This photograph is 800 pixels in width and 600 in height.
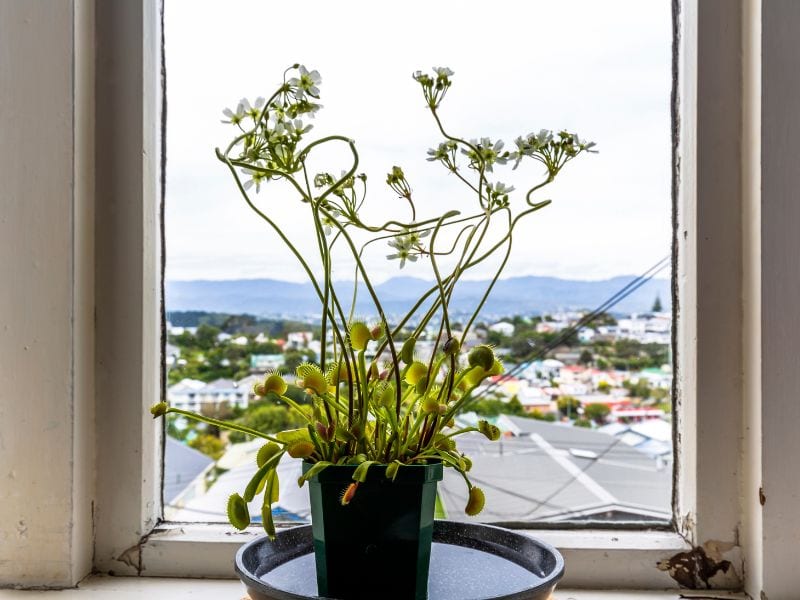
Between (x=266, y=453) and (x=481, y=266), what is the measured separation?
0.42 metres

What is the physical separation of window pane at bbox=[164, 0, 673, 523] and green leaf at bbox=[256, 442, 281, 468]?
0.29m

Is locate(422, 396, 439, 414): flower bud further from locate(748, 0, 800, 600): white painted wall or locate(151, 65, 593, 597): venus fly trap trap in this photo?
locate(748, 0, 800, 600): white painted wall

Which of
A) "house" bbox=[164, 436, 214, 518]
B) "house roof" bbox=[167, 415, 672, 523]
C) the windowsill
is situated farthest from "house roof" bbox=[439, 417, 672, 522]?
"house" bbox=[164, 436, 214, 518]

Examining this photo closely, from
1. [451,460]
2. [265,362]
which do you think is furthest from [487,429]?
[265,362]

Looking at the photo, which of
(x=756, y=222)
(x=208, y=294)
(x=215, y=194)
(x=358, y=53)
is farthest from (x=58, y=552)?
(x=756, y=222)

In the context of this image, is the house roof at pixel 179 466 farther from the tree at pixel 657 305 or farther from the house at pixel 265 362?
the tree at pixel 657 305

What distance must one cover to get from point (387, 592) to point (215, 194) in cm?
60

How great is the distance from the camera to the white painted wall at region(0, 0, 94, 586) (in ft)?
2.92

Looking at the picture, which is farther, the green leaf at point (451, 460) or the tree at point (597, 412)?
the tree at point (597, 412)

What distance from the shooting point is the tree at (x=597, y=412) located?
993 mm

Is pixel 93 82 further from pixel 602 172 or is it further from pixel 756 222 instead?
pixel 756 222

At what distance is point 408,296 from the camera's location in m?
1.03

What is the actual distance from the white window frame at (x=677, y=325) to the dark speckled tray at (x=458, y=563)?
152mm

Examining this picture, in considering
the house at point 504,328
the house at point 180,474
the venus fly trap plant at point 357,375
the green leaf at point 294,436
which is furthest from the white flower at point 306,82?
the house at point 180,474
